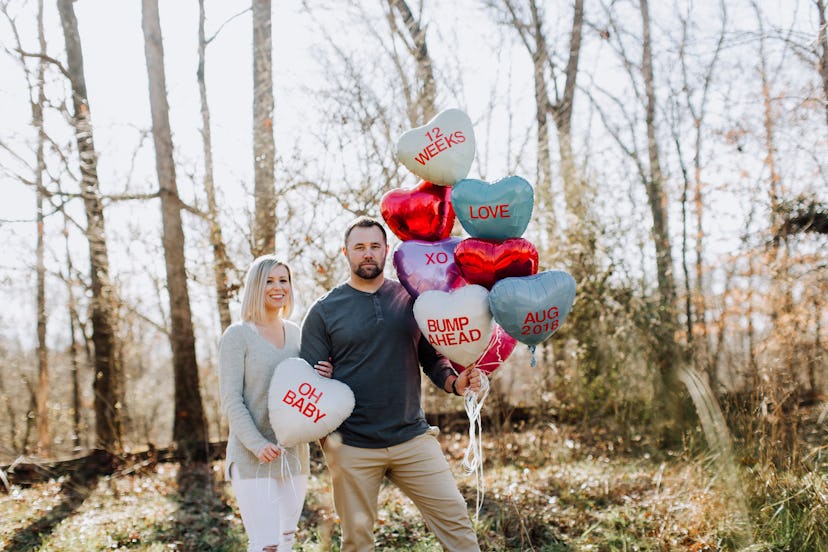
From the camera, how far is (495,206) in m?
2.51

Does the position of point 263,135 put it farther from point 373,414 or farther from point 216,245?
point 373,414

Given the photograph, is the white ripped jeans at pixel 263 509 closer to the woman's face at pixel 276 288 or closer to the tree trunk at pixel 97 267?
the woman's face at pixel 276 288

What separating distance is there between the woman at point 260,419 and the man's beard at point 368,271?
0.30 m

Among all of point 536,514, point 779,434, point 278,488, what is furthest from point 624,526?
point 278,488

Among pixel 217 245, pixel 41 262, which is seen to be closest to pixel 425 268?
pixel 217 245

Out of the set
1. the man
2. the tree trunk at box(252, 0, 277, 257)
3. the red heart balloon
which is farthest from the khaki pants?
the tree trunk at box(252, 0, 277, 257)

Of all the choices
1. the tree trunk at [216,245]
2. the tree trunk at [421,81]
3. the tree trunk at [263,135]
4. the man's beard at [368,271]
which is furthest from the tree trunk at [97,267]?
the man's beard at [368,271]

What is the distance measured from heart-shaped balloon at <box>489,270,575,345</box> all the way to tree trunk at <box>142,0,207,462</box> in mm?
5294

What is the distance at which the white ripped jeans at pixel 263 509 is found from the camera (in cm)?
245

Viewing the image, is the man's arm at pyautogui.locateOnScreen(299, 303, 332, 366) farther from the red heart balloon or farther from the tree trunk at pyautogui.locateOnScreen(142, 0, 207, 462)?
the tree trunk at pyautogui.locateOnScreen(142, 0, 207, 462)

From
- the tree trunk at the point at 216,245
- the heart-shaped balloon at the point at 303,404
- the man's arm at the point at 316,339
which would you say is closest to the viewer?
the heart-shaped balloon at the point at 303,404

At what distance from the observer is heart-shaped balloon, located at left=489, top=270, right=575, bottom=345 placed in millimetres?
2369

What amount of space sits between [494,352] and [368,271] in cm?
64

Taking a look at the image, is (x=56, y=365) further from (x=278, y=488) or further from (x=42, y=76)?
(x=278, y=488)
